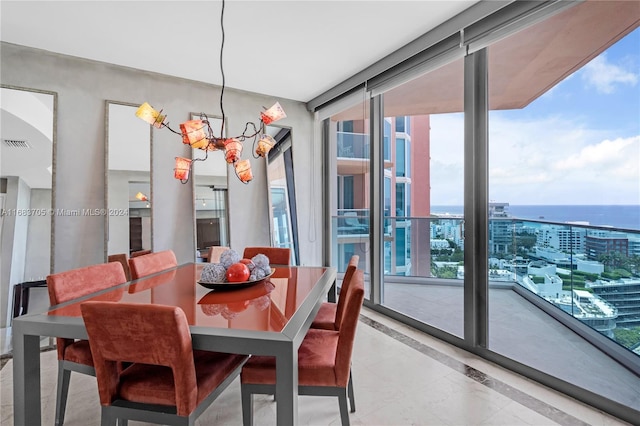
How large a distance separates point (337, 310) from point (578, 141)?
1934mm

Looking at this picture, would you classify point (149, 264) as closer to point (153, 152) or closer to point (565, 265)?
point (153, 152)

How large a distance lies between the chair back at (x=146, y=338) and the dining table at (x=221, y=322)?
93 millimetres

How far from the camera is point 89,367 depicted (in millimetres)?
1701

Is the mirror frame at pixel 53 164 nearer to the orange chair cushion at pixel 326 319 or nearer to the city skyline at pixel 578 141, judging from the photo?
the orange chair cushion at pixel 326 319

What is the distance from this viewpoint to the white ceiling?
2.37m

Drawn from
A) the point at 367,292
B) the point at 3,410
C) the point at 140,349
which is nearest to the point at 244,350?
the point at 140,349

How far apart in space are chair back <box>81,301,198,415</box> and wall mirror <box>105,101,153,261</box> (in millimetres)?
2301

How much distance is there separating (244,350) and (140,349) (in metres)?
0.39

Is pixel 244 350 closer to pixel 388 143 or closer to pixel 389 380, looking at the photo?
pixel 389 380

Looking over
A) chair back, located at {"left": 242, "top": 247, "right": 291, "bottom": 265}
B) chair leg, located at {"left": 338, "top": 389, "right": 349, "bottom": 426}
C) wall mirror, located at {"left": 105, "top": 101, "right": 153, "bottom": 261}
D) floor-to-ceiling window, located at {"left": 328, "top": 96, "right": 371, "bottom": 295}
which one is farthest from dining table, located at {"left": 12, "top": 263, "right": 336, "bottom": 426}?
floor-to-ceiling window, located at {"left": 328, "top": 96, "right": 371, "bottom": 295}

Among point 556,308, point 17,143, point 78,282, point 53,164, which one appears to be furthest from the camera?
point 53,164

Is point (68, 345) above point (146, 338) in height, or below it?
below

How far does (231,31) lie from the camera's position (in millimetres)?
2688

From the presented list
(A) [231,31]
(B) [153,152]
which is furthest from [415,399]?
(B) [153,152]
